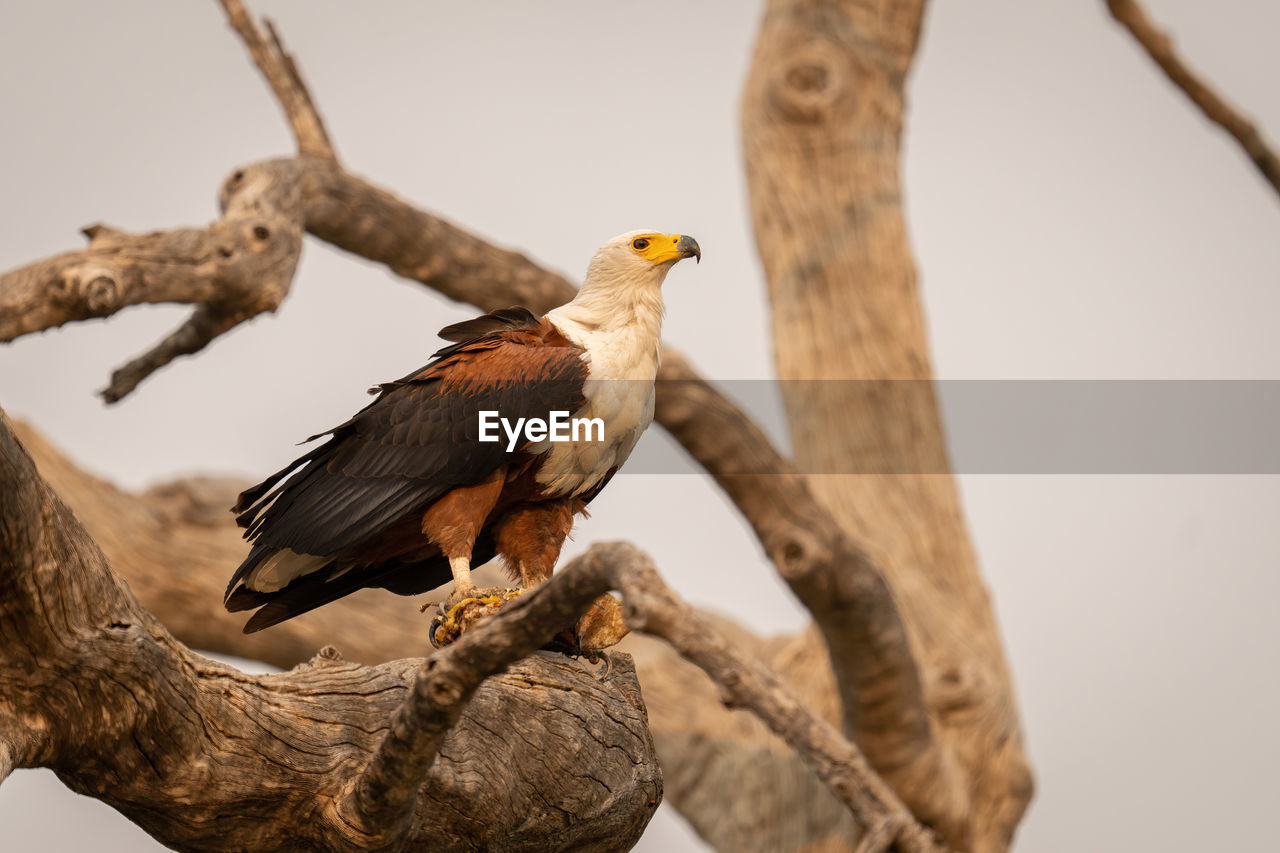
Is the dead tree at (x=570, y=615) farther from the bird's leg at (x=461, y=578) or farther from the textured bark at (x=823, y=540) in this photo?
the bird's leg at (x=461, y=578)

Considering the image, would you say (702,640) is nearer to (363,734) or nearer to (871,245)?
(363,734)

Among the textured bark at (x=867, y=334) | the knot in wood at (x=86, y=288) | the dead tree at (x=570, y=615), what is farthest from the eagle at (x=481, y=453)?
the textured bark at (x=867, y=334)

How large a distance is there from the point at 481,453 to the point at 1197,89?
21.9ft

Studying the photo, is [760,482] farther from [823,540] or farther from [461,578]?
[461,578]

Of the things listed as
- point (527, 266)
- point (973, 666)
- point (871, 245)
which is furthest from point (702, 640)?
point (871, 245)

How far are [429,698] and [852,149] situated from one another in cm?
719

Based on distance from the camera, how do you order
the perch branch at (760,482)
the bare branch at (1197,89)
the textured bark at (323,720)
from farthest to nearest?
the bare branch at (1197,89) → the perch branch at (760,482) → the textured bark at (323,720)

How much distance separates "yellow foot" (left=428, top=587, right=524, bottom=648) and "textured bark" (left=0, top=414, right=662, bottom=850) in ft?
0.46

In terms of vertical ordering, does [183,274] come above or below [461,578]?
above

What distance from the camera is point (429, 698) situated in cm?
295

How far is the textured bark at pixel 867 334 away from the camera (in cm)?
870

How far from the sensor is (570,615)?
2736mm

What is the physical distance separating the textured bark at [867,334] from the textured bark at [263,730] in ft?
16.8

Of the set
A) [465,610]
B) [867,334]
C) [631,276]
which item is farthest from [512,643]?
[867,334]
